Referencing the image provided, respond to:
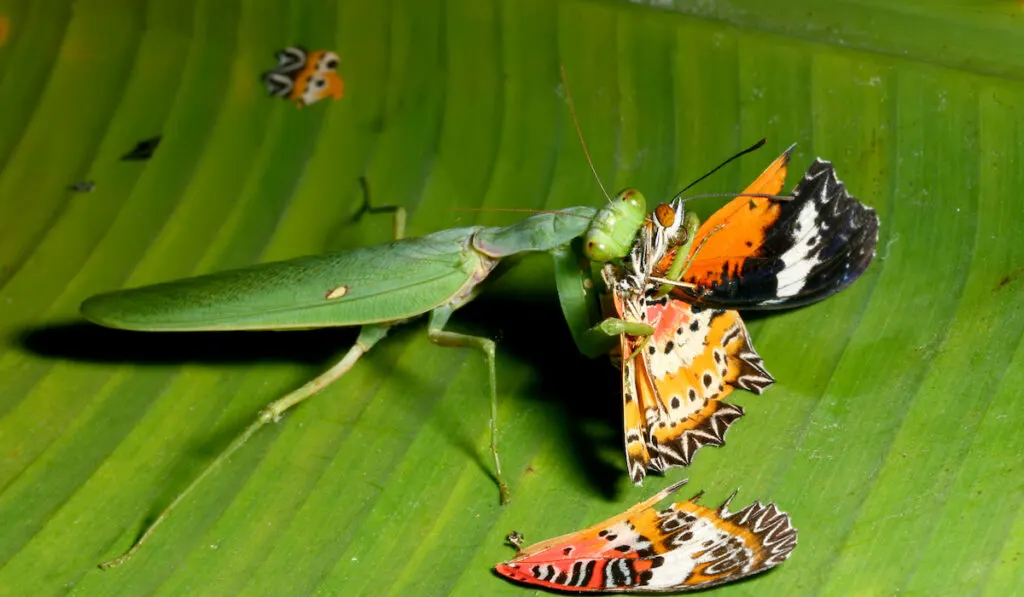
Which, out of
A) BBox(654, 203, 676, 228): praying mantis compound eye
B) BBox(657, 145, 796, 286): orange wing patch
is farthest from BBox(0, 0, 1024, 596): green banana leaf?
BBox(654, 203, 676, 228): praying mantis compound eye

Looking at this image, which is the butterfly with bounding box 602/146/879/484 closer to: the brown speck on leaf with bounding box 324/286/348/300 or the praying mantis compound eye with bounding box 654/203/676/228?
the praying mantis compound eye with bounding box 654/203/676/228

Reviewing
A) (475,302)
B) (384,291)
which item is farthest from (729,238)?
(384,291)

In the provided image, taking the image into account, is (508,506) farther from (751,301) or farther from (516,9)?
(516,9)

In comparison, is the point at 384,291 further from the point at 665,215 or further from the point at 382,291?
the point at 665,215

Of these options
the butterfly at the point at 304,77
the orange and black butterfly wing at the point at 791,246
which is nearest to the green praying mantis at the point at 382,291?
the orange and black butterfly wing at the point at 791,246

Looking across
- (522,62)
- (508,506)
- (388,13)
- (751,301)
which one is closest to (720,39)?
(522,62)

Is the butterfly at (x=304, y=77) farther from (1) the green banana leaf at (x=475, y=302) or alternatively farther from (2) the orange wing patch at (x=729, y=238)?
(2) the orange wing patch at (x=729, y=238)
